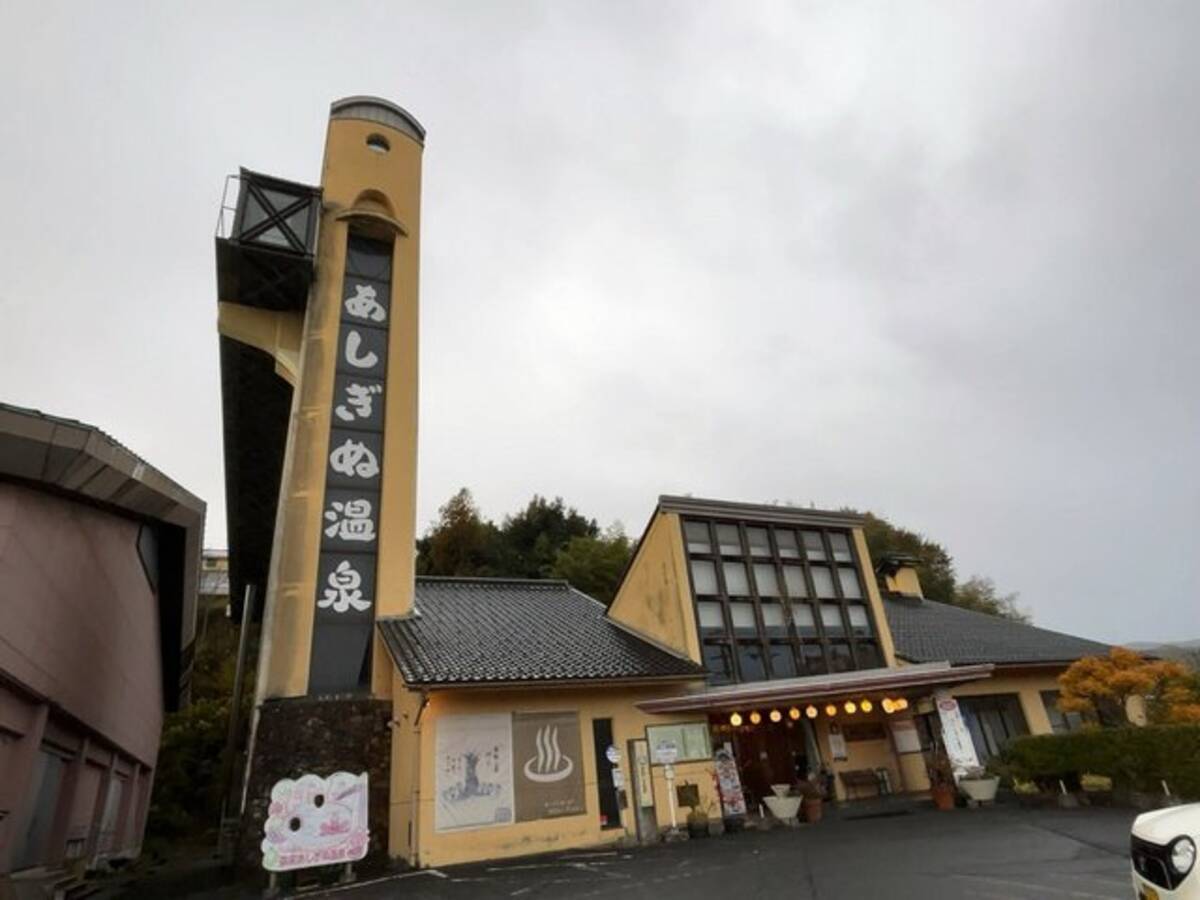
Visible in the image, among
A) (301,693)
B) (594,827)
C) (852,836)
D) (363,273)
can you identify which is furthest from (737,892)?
(363,273)

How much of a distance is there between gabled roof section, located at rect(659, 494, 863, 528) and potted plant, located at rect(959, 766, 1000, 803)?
7173mm

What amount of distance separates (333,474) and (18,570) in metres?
5.77

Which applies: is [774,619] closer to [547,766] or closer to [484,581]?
[547,766]

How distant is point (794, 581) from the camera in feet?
59.0

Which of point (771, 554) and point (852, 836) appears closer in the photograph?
point (852, 836)

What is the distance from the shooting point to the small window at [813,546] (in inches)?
731

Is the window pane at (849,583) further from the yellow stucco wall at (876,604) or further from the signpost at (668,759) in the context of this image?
the signpost at (668,759)

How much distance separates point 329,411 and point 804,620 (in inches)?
521

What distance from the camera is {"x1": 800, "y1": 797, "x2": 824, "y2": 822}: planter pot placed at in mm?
13578

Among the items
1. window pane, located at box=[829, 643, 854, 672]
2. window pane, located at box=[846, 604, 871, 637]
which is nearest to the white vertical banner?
window pane, located at box=[829, 643, 854, 672]

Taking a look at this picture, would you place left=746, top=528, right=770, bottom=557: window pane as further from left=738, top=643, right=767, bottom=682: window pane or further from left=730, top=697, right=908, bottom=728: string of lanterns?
left=730, top=697, right=908, bottom=728: string of lanterns

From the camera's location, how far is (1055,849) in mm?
8953

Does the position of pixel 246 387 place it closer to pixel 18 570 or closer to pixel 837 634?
pixel 18 570

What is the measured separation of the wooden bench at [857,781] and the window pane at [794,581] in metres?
4.53
